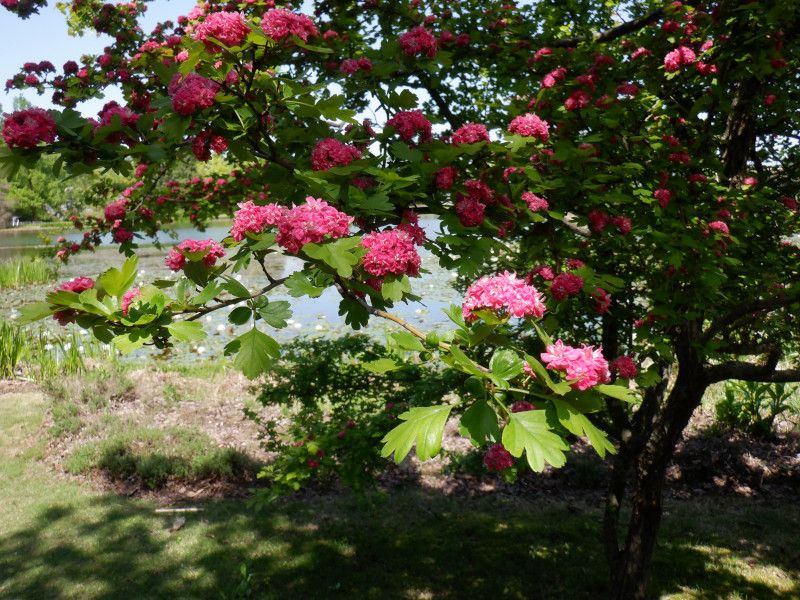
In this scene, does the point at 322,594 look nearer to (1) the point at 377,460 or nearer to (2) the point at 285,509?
(1) the point at 377,460

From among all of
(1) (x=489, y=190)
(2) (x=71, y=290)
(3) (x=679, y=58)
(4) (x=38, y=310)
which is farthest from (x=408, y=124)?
(3) (x=679, y=58)

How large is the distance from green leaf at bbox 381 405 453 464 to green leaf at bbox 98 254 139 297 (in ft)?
3.04

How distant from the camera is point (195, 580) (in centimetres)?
441

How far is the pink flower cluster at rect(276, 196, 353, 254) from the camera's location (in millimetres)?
1590

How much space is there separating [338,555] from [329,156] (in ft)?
13.7

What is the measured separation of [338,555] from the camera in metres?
4.94

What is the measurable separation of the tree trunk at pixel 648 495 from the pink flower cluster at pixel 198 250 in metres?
3.71

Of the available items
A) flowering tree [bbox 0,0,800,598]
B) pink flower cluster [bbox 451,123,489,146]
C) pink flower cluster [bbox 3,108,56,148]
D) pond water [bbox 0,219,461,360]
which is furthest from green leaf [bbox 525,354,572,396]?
pond water [bbox 0,219,461,360]

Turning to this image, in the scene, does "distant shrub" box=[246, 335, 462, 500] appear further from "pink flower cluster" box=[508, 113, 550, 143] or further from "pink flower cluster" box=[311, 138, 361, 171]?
"pink flower cluster" box=[311, 138, 361, 171]

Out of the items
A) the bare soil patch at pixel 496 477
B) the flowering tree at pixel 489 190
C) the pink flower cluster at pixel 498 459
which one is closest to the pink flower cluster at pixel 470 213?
the flowering tree at pixel 489 190

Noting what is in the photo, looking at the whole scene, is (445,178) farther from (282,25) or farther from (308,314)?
(308,314)

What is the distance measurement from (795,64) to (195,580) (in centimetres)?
622

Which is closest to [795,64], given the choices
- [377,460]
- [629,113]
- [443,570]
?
[629,113]

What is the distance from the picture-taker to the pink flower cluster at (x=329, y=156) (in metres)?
1.95
